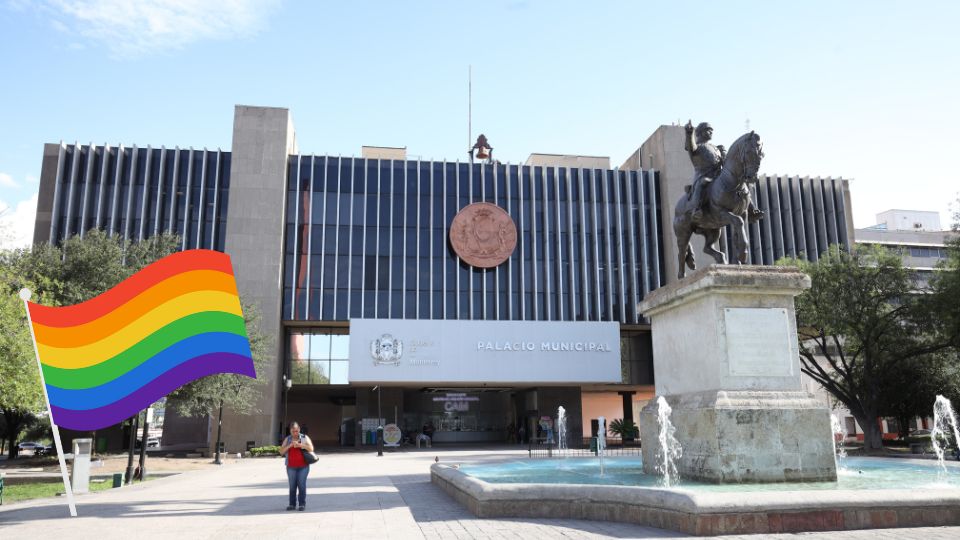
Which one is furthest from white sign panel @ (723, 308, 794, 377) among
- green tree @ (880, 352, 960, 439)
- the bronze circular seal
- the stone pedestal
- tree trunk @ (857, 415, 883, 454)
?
the bronze circular seal

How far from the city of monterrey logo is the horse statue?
1298 inches

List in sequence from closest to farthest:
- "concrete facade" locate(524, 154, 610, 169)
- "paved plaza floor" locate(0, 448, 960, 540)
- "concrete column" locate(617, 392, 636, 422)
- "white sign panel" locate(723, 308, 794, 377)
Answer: "paved plaza floor" locate(0, 448, 960, 540) → "white sign panel" locate(723, 308, 794, 377) → "concrete facade" locate(524, 154, 610, 169) → "concrete column" locate(617, 392, 636, 422)

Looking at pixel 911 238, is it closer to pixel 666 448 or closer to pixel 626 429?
pixel 626 429

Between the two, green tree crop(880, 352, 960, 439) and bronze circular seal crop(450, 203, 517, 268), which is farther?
bronze circular seal crop(450, 203, 517, 268)

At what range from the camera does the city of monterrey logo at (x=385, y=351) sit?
144 ft

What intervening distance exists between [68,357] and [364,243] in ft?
123

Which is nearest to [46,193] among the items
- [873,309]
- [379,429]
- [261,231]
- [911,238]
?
[261,231]

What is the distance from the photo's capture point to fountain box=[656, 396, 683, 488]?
11.1 m

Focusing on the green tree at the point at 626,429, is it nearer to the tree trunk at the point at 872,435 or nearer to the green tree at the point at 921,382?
the tree trunk at the point at 872,435

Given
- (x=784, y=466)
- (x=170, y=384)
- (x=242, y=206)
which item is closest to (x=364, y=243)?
(x=242, y=206)

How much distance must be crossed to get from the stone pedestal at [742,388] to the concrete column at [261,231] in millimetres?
35844

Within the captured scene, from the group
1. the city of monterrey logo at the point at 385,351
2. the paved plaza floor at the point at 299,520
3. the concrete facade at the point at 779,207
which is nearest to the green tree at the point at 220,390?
the city of monterrey logo at the point at 385,351

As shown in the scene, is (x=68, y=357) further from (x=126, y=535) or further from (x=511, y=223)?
(x=511, y=223)

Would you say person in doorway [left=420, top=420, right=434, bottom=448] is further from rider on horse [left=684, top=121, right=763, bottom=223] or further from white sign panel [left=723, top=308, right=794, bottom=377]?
white sign panel [left=723, top=308, right=794, bottom=377]
